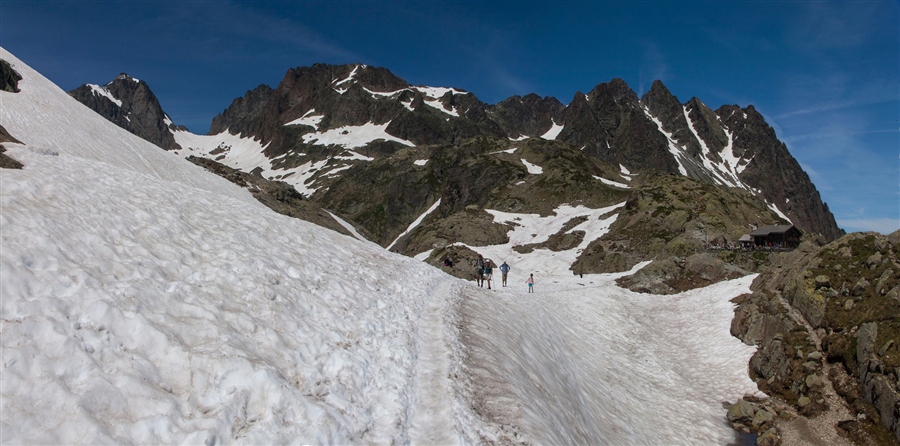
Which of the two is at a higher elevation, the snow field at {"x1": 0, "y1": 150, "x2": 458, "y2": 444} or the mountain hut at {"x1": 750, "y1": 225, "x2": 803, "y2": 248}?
the mountain hut at {"x1": 750, "y1": 225, "x2": 803, "y2": 248}

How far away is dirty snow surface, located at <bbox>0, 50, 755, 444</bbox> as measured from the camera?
6.94m

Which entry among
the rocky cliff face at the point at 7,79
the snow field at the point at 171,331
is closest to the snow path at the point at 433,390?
the snow field at the point at 171,331

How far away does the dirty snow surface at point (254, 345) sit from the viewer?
694 cm

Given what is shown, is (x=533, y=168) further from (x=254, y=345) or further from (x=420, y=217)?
(x=254, y=345)

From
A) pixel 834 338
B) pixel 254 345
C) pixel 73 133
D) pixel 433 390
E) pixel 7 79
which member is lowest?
pixel 433 390

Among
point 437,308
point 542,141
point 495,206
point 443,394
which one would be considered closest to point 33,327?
point 443,394

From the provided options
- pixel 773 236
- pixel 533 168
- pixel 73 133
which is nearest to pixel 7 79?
pixel 73 133

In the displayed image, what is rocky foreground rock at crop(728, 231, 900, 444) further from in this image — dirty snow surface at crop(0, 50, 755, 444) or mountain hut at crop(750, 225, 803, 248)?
mountain hut at crop(750, 225, 803, 248)

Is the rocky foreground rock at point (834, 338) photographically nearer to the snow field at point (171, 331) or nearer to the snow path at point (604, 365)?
the snow path at point (604, 365)

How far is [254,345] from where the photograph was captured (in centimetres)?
946

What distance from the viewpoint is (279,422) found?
754 cm

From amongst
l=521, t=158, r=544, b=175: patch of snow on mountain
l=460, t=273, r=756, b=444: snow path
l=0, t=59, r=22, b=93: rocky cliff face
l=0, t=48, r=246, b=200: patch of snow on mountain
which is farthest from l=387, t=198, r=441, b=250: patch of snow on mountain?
l=460, t=273, r=756, b=444: snow path

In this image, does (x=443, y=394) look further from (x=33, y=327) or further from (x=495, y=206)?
(x=495, y=206)

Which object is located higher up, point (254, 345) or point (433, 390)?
point (254, 345)
